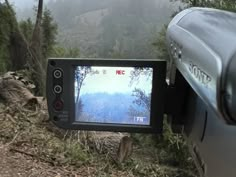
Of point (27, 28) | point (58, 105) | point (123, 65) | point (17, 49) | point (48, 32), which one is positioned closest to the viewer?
point (123, 65)

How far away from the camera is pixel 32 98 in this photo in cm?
893

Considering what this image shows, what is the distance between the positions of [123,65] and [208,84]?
2.82 ft

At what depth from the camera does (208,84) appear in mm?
1147

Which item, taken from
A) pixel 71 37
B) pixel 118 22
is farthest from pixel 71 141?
pixel 71 37

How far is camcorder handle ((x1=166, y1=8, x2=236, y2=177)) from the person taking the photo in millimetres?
1039

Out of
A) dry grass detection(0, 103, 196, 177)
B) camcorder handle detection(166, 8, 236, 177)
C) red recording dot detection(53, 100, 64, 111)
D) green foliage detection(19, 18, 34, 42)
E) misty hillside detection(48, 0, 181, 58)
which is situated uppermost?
camcorder handle detection(166, 8, 236, 177)

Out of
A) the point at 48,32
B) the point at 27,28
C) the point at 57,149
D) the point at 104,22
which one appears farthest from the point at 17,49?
the point at 104,22

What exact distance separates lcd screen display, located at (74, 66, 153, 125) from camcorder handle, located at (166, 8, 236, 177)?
150mm

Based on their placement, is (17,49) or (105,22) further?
(105,22)

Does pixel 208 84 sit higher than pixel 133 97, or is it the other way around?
pixel 208 84

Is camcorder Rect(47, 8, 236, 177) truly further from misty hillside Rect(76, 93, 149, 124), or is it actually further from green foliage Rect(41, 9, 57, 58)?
green foliage Rect(41, 9, 57, 58)

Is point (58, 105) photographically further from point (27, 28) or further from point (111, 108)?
point (27, 28)

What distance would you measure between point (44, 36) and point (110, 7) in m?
18.0

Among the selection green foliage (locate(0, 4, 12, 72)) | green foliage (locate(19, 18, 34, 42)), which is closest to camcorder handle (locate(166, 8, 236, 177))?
green foliage (locate(0, 4, 12, 72))
